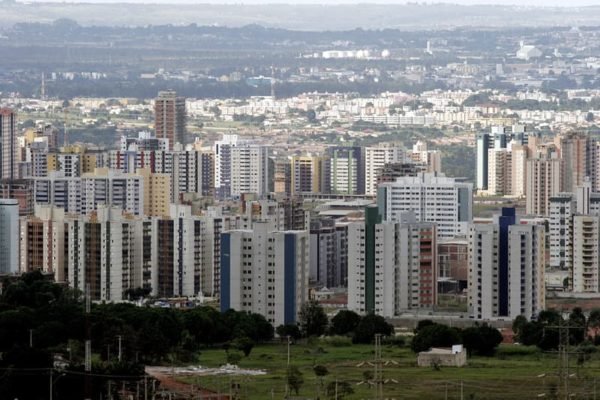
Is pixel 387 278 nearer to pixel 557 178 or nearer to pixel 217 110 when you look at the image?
pixel 557 178

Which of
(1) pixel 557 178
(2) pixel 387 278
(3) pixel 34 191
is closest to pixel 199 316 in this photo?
(2) pixel 387 278

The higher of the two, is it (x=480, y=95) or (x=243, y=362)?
(x=480, y=95)

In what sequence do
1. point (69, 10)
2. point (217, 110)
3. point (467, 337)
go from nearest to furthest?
point (467, 337) < point (217, 110) < point (69, 10)

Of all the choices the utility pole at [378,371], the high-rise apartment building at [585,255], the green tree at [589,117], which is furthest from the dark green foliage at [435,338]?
the green tree at [589,117]

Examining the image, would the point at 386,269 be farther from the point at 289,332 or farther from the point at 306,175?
the point at 306,175

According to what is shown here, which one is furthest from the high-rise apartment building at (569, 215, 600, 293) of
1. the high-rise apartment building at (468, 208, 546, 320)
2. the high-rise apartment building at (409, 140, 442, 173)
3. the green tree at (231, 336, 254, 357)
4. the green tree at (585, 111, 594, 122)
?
the green tree at (585, 111, 594, 122)

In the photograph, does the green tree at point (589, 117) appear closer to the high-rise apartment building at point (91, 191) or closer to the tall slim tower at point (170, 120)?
the tall slim tower at point (170, 120)

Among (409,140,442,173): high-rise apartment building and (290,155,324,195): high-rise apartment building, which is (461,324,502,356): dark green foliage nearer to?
(409,140,442,173): high-rise apartment building

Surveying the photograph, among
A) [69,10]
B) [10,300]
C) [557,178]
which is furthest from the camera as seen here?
[69,10]
